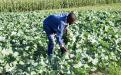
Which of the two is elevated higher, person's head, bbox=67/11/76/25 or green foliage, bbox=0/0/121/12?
person's head, bbox=67/11/76/25

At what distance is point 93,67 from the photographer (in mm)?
10211

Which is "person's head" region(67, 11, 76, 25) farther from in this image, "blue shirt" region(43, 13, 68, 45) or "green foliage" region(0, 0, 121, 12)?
"green foliage" region(0, 0, 121, 12)

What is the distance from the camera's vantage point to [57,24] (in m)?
10.2

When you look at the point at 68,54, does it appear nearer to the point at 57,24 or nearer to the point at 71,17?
the point at 57,24

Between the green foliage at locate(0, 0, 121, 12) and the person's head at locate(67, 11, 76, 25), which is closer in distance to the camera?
the person's head at locate(67, 11, 76, 25)

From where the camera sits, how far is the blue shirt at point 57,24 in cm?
997

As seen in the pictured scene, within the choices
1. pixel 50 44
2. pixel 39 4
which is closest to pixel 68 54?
pixel 50 44

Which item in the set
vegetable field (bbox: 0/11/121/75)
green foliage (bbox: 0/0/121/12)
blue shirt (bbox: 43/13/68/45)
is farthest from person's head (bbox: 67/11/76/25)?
green foliage (bbox: 0/0/121/12)

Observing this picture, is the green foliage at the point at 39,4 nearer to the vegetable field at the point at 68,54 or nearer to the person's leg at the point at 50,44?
the vegetable field at the point at 68,54

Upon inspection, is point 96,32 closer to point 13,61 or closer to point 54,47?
point 54,47

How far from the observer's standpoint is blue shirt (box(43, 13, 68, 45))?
9969mm

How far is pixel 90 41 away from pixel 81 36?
56 centimetres

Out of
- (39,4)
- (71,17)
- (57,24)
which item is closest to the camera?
(71,17)

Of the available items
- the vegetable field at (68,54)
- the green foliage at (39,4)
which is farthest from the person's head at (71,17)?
the green foliage at (39,4)
